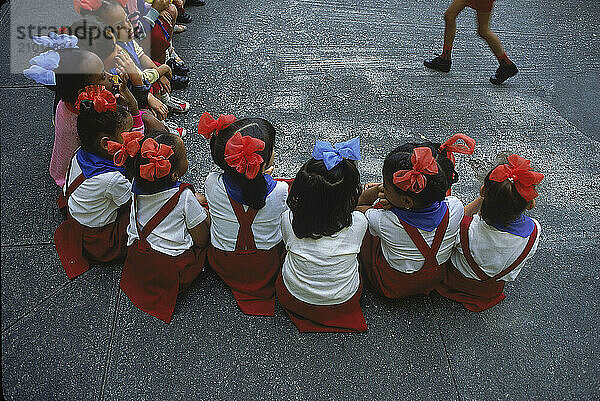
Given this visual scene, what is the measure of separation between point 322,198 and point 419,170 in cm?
Answer: 41

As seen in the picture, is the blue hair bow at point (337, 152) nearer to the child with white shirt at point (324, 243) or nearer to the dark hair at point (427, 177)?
the child with white shirt at point (324, 243)

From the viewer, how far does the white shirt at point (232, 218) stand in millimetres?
2193

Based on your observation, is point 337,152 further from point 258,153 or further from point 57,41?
point 57,41

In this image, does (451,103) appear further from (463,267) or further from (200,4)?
(200,4)

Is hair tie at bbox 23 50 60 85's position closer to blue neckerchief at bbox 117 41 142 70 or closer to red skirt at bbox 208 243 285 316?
blue neckerchief at bbox 117 41 142 70

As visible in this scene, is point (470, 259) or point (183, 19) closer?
point (470, 259)

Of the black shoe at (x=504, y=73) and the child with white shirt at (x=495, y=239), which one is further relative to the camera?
the black shoe at (x=504, y=73)

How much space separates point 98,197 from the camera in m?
2.30

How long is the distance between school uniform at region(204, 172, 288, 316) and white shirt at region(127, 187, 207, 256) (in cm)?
9

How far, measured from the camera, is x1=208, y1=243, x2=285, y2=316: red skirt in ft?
7.55

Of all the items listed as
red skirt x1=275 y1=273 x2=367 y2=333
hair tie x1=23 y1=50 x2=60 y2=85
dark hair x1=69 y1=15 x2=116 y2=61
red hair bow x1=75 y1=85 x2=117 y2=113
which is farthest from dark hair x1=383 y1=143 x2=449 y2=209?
dark hair x1=69 y1=15 x2=116 y2=61

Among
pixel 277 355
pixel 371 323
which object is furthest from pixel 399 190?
pixel 277 355

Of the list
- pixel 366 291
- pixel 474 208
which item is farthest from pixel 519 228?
pixel 366 291

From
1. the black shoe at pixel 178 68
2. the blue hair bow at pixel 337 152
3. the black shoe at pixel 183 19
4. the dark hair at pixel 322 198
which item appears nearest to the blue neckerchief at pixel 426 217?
the dark hair at pixel 322 198
